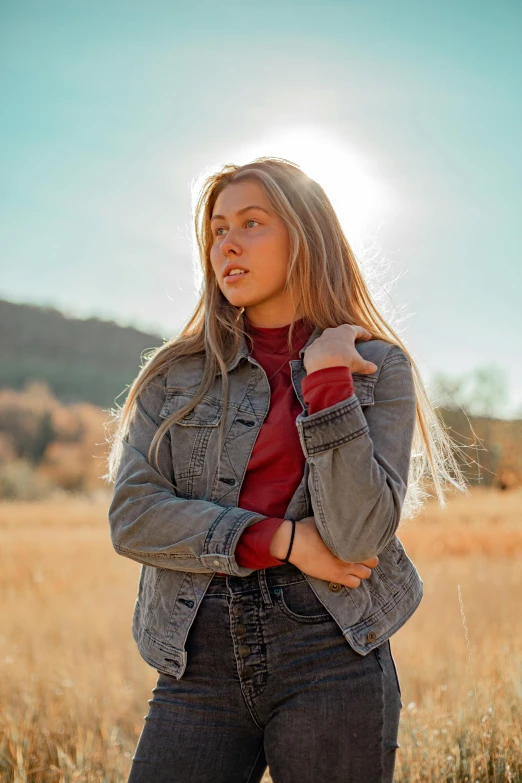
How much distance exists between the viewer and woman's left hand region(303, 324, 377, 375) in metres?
2.01

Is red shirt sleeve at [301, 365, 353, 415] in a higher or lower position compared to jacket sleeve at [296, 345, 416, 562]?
higher

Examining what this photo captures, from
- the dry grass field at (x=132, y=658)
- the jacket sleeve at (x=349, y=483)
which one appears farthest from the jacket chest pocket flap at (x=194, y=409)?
the dry grass field at (x=132, y=658)

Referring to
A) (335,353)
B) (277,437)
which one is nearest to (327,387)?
(335,353)

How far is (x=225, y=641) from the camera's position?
1.98 meters

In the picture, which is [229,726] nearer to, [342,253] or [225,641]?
[225,641]

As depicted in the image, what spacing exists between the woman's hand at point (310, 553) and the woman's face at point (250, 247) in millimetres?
771

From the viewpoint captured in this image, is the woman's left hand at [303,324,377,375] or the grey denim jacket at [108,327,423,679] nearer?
the grey denim jacket at [108,327,423,679]

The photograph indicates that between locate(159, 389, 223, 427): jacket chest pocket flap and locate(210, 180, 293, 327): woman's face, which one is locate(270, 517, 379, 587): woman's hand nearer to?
locate(159, 389, 223, 427): jacket chest pocket flap

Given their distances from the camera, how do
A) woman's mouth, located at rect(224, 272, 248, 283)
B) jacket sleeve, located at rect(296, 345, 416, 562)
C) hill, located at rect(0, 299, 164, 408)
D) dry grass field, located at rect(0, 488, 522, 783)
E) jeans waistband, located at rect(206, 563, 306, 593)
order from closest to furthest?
jacket sleeve, located at rect(296, 345, 416, 562) → jeans waistband, located at rect(206, 563, 306, 593) → woman's mouth, located at rect(224, 272, 248, 283) → dry grass field, located at rect(0, 488, 522, 783) → hill, located at rect(0, 299, 164, 408)

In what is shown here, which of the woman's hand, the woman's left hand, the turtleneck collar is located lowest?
the woman's hand

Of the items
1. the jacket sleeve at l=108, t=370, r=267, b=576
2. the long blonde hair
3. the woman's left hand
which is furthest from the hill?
the woman's left hand

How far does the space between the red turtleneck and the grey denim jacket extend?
33 mm

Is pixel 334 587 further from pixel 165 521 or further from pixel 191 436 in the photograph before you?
pixel 191 436

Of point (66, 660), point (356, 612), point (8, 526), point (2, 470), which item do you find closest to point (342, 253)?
point (356, 612)
